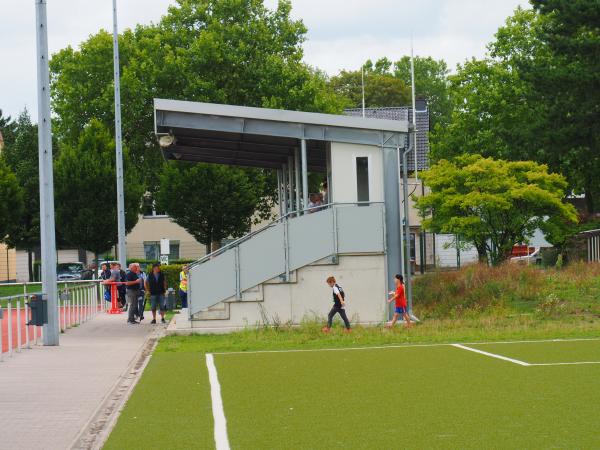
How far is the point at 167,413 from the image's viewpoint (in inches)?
479

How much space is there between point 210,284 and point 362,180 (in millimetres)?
4560

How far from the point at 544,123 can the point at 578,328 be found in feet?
65.6

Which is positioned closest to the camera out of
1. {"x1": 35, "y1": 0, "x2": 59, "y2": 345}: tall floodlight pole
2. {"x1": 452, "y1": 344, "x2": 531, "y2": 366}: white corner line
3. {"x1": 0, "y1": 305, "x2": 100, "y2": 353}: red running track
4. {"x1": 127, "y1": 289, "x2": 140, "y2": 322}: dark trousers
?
{"x1": 452, "y1": 344, "x2": 531, "y2": 366}: white corner line

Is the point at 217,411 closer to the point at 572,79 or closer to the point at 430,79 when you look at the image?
the point at 572,79

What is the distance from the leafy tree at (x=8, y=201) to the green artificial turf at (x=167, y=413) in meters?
47.2

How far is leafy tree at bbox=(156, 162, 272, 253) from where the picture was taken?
200ft

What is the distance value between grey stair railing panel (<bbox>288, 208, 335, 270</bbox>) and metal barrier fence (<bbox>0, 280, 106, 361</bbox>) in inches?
229

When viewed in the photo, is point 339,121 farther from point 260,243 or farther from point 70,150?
point 70,150

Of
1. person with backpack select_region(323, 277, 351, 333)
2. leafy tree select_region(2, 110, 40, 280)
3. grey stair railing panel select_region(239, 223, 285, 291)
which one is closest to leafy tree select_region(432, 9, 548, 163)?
leafy tree select_region(2, 110, 40, 280)

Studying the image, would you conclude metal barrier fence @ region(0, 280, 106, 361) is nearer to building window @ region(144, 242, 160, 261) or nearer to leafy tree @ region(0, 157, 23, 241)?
leafy tree @ region(0, 157, 23, 241)

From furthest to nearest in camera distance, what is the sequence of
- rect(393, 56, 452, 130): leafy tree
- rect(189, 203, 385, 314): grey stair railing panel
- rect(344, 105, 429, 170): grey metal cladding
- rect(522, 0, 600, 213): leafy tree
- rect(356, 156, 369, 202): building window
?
rect(393, 56, 452, 130): leafy tree, rect(344, 105, 429, 170): grey metal cladding, rect(522, 0, 600, 213): leafy tree, rect(356, 156, 369, 202): building window, rect(189, 203, 385, 314): grey stair railing panel

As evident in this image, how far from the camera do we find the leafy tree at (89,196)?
189ft

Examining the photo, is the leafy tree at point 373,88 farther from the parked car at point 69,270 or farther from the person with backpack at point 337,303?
the person with backpack at point 337,303

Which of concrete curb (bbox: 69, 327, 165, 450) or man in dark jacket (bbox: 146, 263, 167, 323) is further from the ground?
man in dark jacket (bbox: 146, 263, 167, 323)
